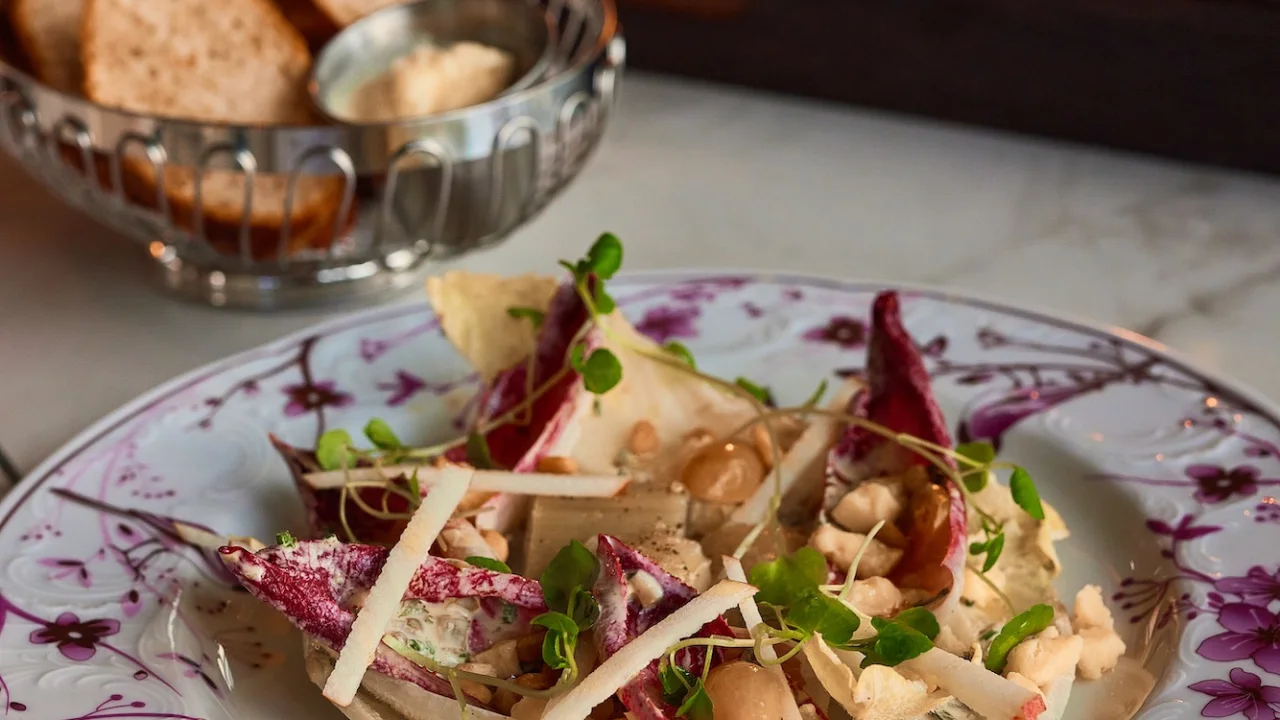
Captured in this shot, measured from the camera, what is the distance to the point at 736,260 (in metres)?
1.56

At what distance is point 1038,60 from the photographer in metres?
1.65

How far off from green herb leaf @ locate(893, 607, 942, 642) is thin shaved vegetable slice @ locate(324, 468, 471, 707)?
0.30 metres

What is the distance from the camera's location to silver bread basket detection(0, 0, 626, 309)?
44.3 inches

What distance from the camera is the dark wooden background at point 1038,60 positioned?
Result: 155cm

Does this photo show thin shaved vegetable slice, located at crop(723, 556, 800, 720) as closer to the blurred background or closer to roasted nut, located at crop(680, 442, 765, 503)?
roasted nut, located at crop(680, 442, 765, 503)

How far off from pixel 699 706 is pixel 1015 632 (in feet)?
0.74

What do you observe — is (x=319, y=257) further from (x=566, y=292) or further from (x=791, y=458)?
(x=791, y=458)

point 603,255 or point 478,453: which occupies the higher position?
point 603,255

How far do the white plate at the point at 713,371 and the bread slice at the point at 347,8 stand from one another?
0.41m

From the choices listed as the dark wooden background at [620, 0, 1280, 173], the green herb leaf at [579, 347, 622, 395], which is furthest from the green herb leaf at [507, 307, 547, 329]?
the dark wooden background at [620, 0, 1280, 173]

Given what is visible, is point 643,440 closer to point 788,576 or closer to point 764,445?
point 764,445

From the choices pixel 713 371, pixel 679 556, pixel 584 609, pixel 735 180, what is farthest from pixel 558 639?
pixel 735 180

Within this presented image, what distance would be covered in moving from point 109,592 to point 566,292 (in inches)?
16.7

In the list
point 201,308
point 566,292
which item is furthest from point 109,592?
point 201,308
